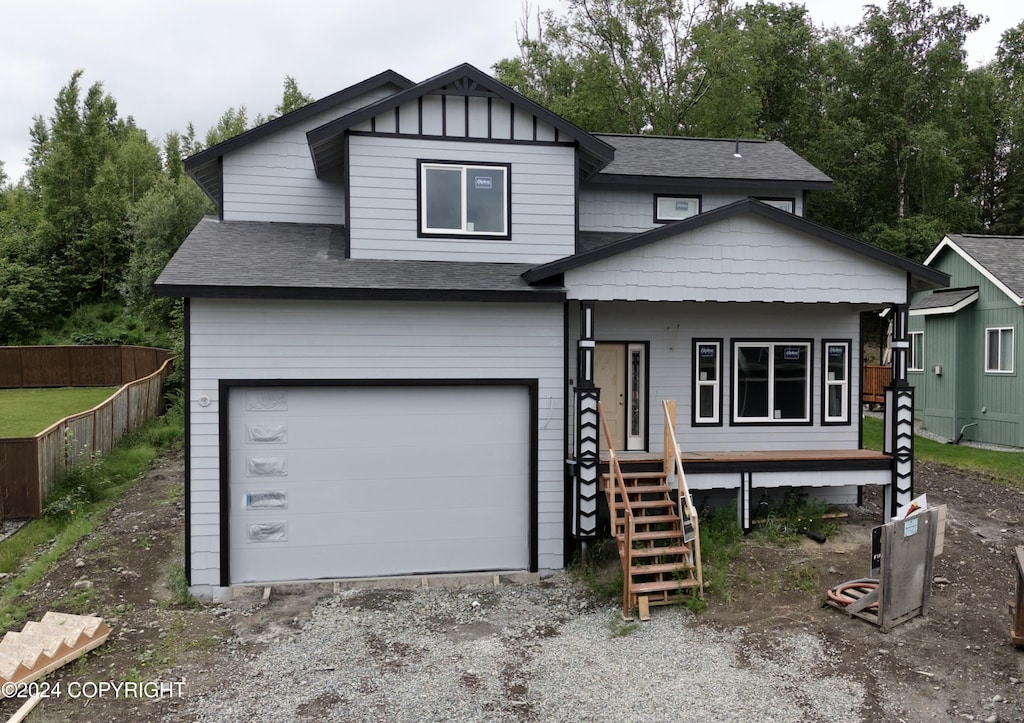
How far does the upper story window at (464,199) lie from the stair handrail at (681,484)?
334cm

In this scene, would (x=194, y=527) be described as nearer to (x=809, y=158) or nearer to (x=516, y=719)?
(x=516, y=719)

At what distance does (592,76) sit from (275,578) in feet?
75.5

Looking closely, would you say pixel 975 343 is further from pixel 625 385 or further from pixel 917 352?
pixel 625 385

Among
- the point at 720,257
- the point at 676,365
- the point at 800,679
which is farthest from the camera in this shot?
the point at 676,365

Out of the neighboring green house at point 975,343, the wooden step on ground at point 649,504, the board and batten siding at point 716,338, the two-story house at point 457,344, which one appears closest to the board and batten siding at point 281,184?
the two-story house at point 457,344

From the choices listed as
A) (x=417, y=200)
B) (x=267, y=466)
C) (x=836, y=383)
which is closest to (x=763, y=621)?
(x=836, y=383)

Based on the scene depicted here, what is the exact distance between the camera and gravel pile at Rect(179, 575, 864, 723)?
18.5 feet

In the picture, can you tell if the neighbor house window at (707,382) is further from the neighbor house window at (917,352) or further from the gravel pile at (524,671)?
the neighbor house window at (917,352)

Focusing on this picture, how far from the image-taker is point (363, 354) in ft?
28.3

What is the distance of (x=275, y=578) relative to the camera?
8.49 metres

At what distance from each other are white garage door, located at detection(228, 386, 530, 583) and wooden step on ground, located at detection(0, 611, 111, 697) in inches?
71.1

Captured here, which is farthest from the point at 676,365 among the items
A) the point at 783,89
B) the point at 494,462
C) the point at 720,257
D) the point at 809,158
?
the point at 783,89

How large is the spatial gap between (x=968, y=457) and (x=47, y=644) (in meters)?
16.8

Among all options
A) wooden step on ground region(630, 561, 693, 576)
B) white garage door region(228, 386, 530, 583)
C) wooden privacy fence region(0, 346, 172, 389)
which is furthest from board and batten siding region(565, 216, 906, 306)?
wooden privacy fence region(0, 346, 172, 389)
